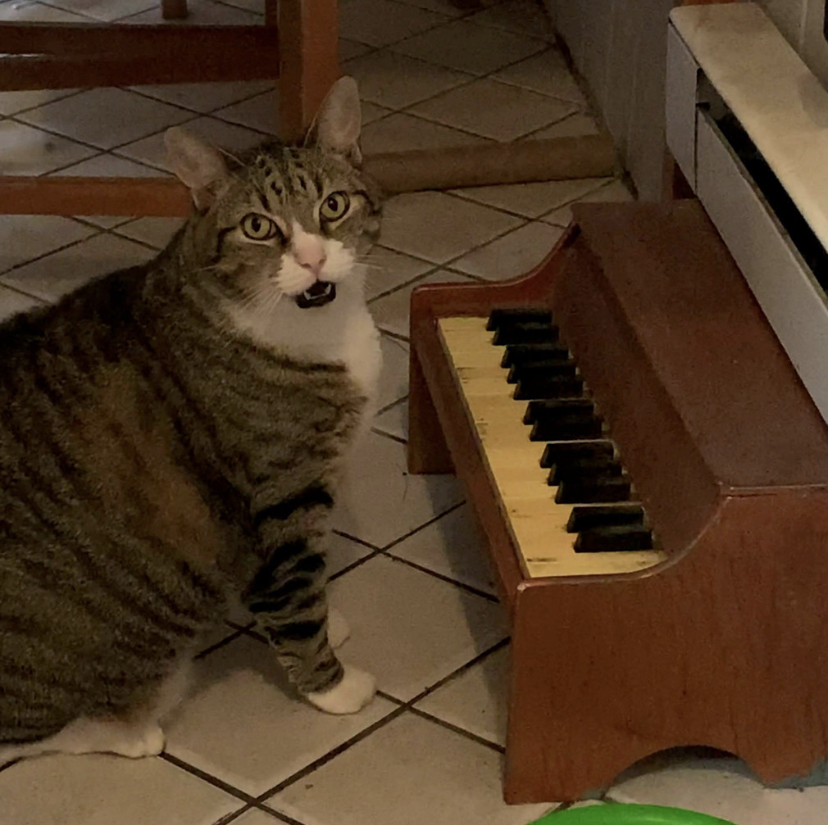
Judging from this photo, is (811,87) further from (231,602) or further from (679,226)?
(231,602)

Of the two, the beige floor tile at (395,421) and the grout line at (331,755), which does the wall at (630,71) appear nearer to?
the beige floor tile at (395,421)

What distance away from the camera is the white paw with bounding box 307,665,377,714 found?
1.34 metres

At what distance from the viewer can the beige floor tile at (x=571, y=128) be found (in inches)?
96.7

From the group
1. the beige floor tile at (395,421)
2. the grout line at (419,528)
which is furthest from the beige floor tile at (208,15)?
the grout line at (419,528)

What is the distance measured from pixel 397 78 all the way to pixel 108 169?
0.61m

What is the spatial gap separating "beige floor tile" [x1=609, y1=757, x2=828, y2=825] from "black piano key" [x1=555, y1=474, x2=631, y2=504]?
239 mm

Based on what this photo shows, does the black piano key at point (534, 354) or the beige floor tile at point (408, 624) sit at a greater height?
the black piano key at point (534, 354)

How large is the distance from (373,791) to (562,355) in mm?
476

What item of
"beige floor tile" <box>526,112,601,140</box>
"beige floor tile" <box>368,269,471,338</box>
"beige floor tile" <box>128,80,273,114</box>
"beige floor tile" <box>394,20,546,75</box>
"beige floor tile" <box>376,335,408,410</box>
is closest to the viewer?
"beige floor tile" <box>376,335,408,410</box>

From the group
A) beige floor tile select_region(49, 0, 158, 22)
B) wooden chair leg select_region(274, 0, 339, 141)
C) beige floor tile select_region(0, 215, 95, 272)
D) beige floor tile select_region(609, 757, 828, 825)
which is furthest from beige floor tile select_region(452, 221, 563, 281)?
beige floor tile select_region(49, 0, 158, 22)

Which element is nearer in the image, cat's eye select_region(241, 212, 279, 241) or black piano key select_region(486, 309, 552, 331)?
cat's eye select_region(241, 212, 279, 241)

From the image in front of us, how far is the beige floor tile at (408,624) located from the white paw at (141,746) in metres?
0.21

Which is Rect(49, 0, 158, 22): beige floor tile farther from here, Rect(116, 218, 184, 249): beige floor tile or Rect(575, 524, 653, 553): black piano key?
Rect(575, 524, 653, 553): black piano key

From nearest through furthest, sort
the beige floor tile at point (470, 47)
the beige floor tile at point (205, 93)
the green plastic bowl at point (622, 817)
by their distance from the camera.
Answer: the green plastic bowl at point (622, 817), the beige floor tile at point (205, 93), the beige floor tile at point (470, 47)
